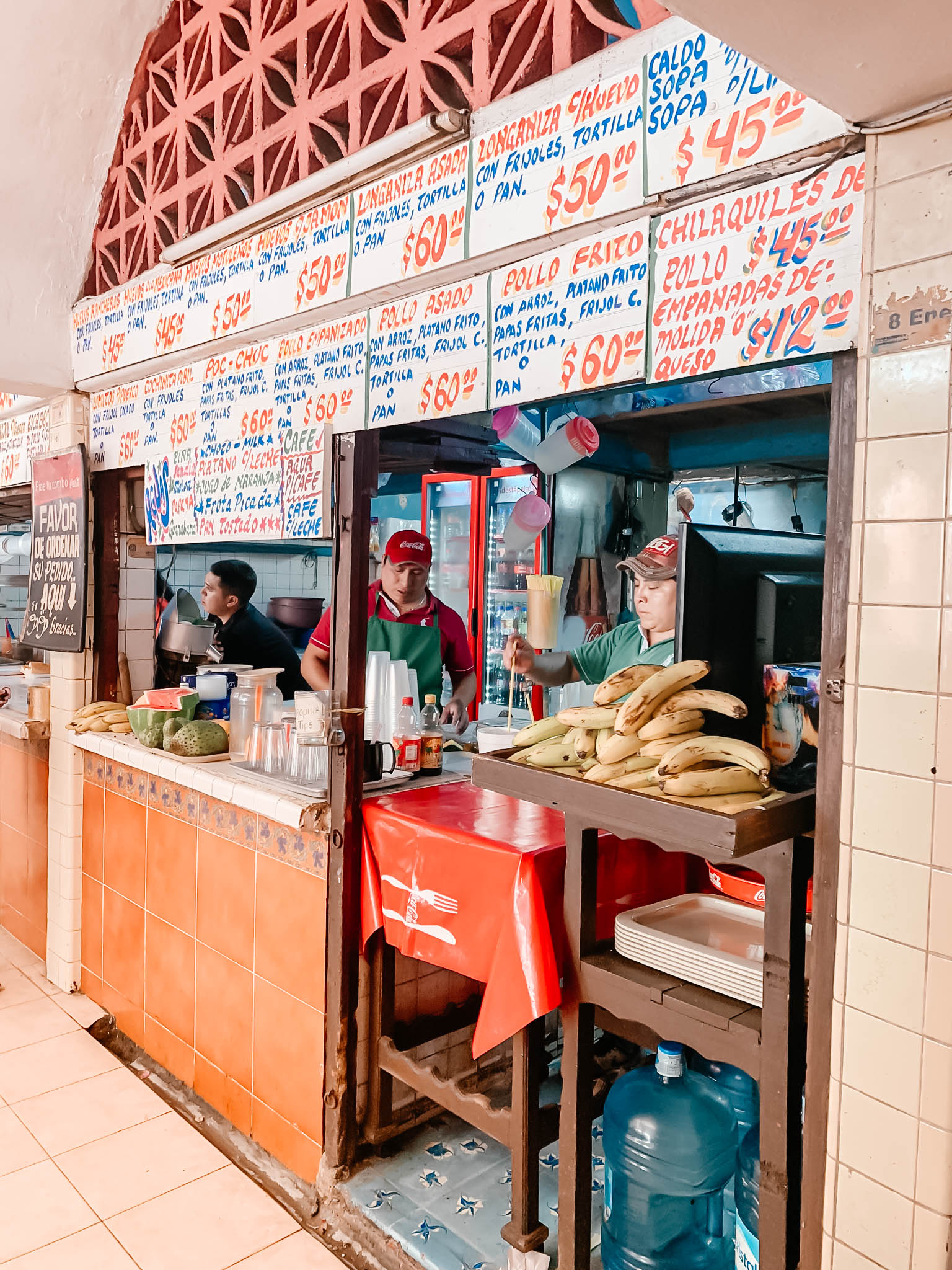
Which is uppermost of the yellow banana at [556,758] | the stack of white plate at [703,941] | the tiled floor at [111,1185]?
the yellow banana at [556,758]

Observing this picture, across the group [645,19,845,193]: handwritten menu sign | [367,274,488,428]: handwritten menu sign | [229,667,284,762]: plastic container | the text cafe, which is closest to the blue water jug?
the text cafe

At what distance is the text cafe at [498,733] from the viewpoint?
69.3 inches

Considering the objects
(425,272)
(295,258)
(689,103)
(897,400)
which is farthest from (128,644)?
(897,400)

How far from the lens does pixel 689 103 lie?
1846mm

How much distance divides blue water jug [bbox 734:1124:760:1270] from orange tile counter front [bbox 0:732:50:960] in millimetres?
3583

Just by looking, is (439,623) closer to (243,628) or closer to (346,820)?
(346,820)

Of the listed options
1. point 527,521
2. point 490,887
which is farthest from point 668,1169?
point 527,521

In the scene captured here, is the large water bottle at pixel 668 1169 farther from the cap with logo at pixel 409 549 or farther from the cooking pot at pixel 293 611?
the cooking pot at pixel 293 611

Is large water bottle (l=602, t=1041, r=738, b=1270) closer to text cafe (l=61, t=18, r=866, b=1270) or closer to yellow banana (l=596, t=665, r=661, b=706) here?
text cafe (l=61, t=18, r=866, b=1270)

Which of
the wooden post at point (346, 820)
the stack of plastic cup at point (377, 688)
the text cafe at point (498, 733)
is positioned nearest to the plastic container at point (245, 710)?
the text cafe at point (498, 733)

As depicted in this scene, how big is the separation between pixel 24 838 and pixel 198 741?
6.39 ft

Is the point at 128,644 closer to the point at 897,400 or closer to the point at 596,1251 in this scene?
the point at 596,1251

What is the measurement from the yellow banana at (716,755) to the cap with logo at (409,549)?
2.29 meters

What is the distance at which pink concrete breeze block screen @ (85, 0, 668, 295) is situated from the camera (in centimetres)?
220
